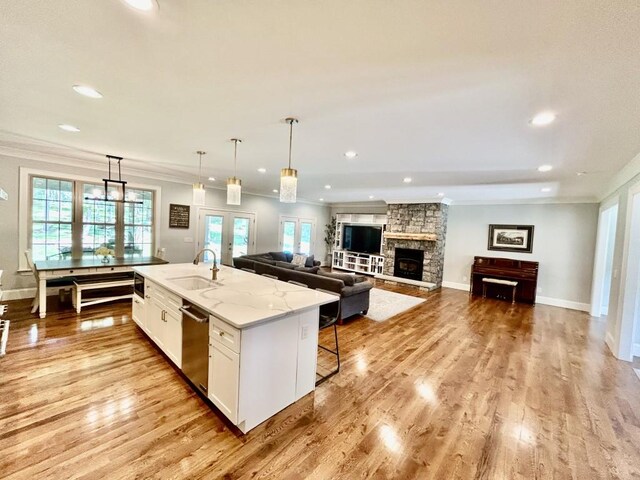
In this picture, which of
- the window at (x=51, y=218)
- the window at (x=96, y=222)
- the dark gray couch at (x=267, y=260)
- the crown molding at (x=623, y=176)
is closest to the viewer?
the crown molding at (x=623, y=176)

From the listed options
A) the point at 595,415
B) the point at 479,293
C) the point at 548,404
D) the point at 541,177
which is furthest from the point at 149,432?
the point at 479,293

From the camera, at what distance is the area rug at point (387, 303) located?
16.5ft

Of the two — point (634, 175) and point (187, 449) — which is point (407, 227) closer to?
point (634, 175)

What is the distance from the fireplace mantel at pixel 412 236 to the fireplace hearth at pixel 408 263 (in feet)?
1.30

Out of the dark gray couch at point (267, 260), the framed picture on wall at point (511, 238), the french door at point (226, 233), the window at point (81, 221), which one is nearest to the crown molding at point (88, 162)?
the window at point (81, 221)

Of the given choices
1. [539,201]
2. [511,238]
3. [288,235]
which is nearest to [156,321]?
[288,235]

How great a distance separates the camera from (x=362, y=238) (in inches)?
384

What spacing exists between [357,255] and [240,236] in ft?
13.7

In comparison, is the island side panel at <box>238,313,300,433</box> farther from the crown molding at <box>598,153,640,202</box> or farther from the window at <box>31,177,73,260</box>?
the window at <box>31,177,73,260</box>

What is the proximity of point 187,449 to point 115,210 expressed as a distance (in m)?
5.47

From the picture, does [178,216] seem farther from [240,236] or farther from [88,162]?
[88,162]

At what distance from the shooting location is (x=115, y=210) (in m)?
5.62

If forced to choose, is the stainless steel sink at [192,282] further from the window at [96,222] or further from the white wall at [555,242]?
the white wall at [555,242]

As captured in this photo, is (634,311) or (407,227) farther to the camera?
(407,227)
